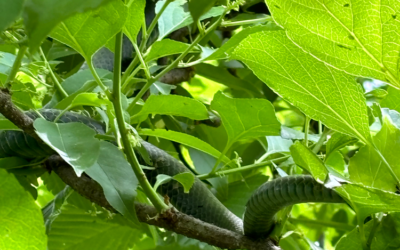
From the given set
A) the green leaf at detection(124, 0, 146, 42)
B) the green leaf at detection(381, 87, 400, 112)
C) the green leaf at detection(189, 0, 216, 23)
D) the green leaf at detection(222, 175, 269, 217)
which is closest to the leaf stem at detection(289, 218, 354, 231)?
the green leaf at detection(222, 175, 269, 217)

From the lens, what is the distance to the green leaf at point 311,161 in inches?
12.2

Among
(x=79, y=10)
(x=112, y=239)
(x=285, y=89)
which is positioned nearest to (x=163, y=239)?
(x=112, y=239)

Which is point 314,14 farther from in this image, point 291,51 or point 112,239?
point 112,239

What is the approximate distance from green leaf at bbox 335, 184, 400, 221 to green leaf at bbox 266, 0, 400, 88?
69 millimetres

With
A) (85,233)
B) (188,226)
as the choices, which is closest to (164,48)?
(188,226)

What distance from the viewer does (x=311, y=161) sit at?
31cm

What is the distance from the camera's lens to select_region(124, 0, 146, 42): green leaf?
0.36m

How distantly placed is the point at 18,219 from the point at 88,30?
173 millimetres

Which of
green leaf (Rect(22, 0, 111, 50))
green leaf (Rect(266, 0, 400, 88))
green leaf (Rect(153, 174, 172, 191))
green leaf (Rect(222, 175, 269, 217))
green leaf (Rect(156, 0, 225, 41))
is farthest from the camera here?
green leaf (Rect(222, 175, 269, 217))

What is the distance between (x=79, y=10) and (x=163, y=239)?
0.53 metres

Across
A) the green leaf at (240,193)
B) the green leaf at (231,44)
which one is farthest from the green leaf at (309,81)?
the green leaf at (240,193)

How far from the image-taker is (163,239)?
2.09 ft

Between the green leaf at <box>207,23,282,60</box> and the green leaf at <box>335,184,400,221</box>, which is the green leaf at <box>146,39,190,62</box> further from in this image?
the green leaf at <box>335,184,400,221</box>

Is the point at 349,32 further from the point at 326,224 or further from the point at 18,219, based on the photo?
the point at 326,224
